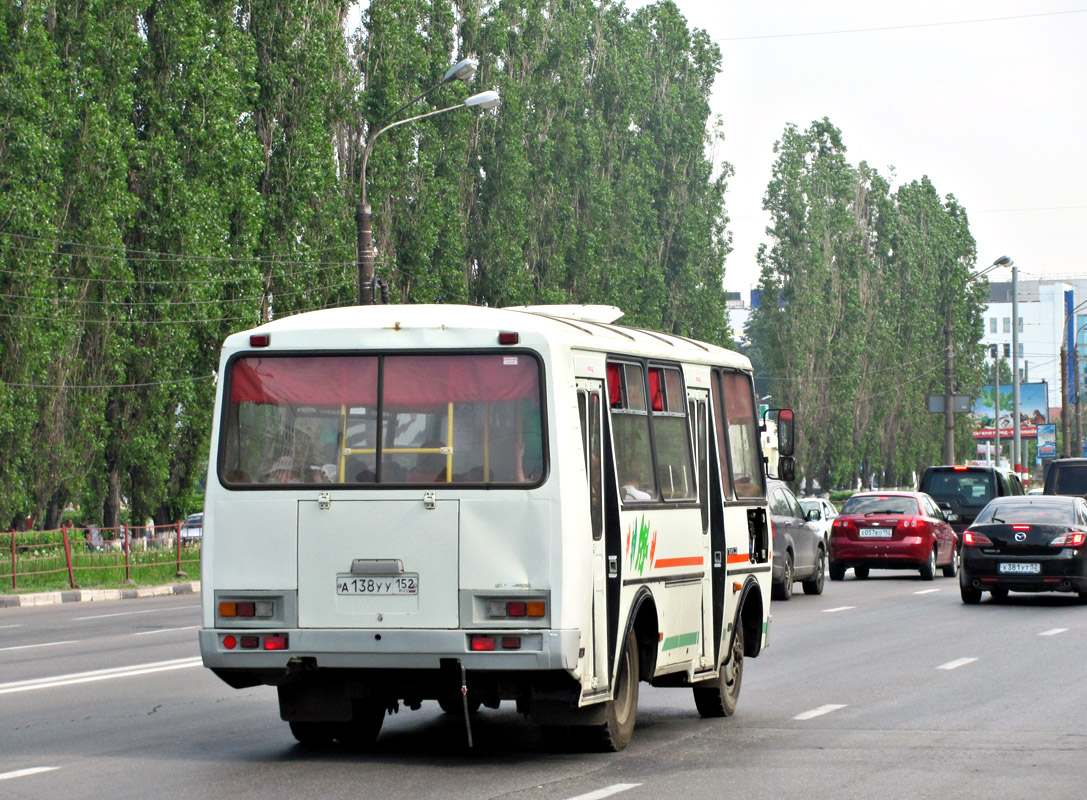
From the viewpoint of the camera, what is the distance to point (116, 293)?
38938 millimetres

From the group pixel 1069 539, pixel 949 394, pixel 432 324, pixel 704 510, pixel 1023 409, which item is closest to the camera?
pixel 432 324

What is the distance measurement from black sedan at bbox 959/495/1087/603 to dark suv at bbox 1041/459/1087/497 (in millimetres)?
13538

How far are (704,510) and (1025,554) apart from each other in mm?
13362

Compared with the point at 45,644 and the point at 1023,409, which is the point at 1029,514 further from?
the point at 1023,409

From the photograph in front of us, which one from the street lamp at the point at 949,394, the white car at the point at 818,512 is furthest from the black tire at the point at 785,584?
the street lamp at the point at 949,394

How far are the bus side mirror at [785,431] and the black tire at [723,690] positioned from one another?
69.6 inches

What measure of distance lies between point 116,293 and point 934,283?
56750mm

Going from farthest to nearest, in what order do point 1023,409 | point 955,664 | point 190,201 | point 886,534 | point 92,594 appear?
point 1023,409 → point 190,201 → point 886,534 → point 92,594 → point 955,664

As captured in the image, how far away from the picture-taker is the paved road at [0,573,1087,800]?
877 cm

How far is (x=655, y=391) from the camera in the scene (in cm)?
1070

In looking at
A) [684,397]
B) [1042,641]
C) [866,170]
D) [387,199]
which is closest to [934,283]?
[866,170]

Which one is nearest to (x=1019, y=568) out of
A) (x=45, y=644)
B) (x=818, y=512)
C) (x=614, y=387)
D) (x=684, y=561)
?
(x=818, y=512)

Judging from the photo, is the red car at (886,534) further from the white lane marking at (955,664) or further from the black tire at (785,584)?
the white lane marking at (955,664)

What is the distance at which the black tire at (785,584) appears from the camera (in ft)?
81.5
